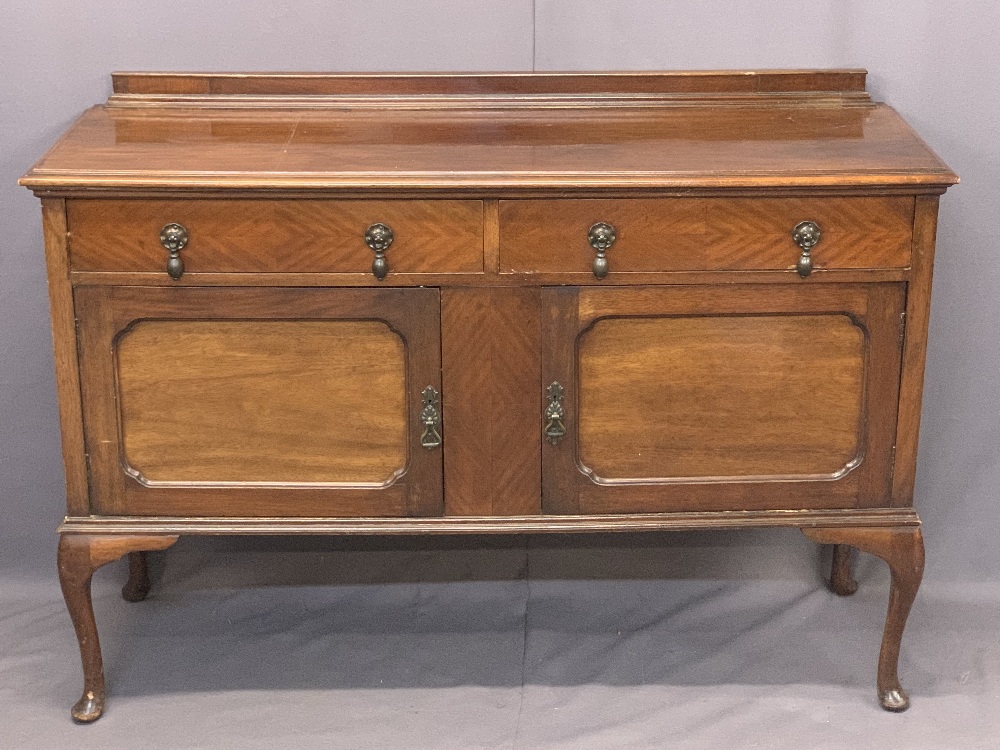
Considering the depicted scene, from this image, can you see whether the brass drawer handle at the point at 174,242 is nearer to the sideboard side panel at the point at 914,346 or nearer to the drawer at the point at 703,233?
the drawer at the point at 703,233

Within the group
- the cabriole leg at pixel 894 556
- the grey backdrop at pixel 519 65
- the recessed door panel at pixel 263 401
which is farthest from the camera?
the grey backdrop at pixel 519 65

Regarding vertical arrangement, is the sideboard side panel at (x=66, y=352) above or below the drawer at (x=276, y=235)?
below

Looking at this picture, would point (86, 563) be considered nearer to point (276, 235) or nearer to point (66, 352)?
point (66, 352)

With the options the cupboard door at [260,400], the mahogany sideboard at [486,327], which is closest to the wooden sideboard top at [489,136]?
the mahogany sideboard at [486,327]

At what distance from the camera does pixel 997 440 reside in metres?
2.88

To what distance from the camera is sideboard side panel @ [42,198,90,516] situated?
7.15ft

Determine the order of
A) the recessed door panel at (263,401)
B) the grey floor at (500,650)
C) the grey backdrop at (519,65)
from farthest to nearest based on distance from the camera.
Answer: the grey backdrop at (519,65) → the grey floor at (500,650) → the recessed door panel at (263,401)

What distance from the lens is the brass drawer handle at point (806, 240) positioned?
2189 mm

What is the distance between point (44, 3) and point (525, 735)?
159 cm

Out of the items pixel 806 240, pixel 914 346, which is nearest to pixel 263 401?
pixel 806 240

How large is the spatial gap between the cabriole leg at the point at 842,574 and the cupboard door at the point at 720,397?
1.76 ft

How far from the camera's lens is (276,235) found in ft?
7.19

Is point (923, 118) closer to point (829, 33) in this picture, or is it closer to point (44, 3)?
point (829, 33)

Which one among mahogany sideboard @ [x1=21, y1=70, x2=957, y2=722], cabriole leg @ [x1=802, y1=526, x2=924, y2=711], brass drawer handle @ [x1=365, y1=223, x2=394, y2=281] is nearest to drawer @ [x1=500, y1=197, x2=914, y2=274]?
mahogany sideboard @ [x1=21, y1=70, x2=957, y2=722]
